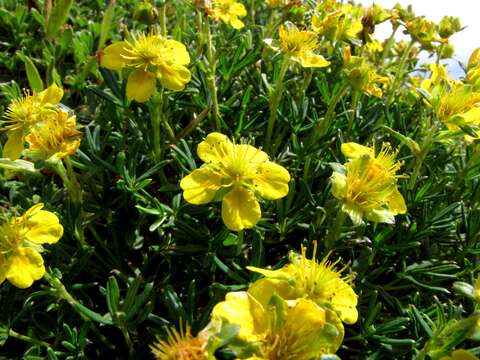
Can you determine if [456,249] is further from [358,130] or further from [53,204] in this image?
[53,204]

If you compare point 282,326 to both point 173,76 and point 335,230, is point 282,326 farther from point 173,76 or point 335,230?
point 173,76

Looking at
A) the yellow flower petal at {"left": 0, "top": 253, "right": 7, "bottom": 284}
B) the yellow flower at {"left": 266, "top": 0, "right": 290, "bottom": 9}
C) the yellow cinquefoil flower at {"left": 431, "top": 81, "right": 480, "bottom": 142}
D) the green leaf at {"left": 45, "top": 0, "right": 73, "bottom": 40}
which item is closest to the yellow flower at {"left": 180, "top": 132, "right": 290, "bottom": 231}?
the yellow flower petal at {"left": 0, "top": 253, "right": 7, "bottom": 284}

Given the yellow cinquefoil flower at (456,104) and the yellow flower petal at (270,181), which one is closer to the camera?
the yellow flower petal at (270,181)

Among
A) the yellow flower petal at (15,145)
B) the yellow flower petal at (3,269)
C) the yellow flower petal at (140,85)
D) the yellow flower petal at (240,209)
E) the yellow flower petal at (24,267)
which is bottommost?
the yellow flower petal at (3,269)

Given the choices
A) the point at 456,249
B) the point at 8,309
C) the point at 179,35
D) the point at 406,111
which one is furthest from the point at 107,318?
the point at 406,111

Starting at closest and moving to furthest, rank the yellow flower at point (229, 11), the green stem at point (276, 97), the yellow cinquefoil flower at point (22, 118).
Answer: the yellow cinquefoil flower at point (22, 118) → the green stem at point (276, 97) → the yellow flower at point (229, 11)

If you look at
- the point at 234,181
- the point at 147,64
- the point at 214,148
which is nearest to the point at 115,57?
the point at 147,64

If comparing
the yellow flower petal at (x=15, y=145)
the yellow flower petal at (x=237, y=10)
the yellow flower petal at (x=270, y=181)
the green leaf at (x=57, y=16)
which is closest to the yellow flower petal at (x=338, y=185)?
the yellow flower petal at (x=270, y=181)

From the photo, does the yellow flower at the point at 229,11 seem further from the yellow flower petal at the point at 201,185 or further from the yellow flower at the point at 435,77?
the yellow flower petal at the point at 201,185
